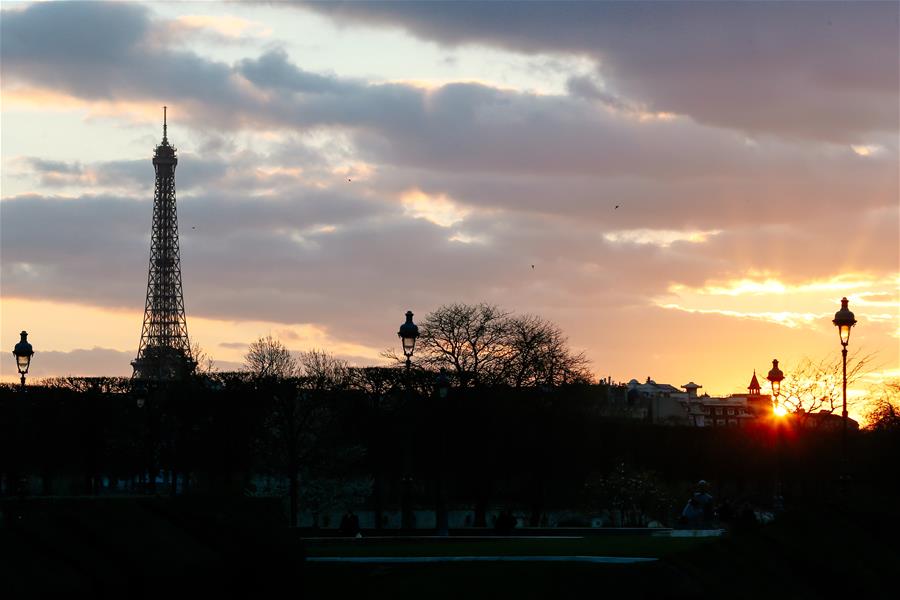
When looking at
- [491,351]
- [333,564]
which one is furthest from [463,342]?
[333,564]

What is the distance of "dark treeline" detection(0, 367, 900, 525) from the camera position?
77.6 m

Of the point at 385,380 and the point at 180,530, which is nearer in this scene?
the point at 180,530

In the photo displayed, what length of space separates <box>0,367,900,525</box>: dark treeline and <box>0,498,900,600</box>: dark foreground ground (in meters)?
39.2

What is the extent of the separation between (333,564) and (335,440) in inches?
2232

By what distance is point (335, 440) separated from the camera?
283 ft

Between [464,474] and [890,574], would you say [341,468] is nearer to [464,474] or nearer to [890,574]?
[464,474]

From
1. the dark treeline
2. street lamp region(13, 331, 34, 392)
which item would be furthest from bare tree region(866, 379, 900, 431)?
street lamp region(13, 331, 34, 392)

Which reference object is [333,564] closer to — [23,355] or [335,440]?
[23,355]

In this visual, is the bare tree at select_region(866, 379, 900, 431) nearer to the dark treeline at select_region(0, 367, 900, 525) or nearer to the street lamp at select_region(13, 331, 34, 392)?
the dark treeline at select_region(0, 367, 900, 525)

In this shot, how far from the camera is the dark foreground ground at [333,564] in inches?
866

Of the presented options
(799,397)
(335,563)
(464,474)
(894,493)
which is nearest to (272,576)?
(335,563)

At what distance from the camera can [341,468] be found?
8619 centimetres

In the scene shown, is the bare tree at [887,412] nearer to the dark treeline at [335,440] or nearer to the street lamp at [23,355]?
the dark treeline at [335,440]

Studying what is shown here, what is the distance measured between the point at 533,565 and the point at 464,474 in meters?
49.4
